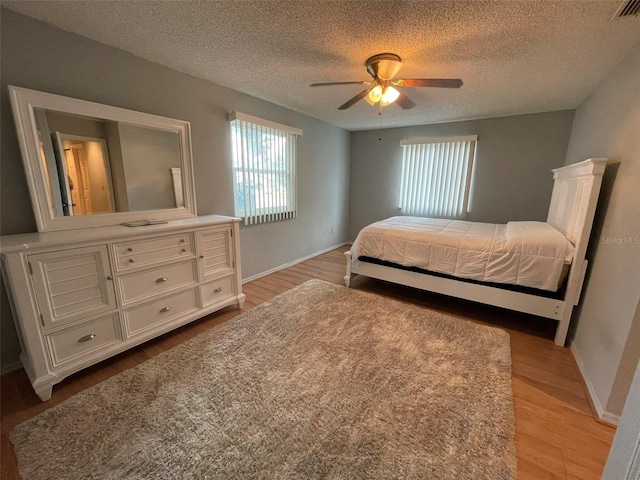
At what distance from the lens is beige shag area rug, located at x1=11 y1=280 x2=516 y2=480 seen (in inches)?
46.6

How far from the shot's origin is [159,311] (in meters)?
2.07

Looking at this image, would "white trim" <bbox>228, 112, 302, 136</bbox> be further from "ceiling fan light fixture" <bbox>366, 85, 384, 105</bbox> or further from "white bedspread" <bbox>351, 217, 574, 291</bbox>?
"white bedspread" <bbox>351, 217, 574, 291</bbox>

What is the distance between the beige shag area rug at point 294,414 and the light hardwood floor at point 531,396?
8cm

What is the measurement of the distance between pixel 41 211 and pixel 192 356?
142 centimetres

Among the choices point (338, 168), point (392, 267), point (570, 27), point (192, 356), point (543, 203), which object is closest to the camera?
point (570, 27)

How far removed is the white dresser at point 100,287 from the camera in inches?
58.2

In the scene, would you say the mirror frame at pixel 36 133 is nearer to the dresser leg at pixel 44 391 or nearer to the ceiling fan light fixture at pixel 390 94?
the dresser leg at pixel 44 391

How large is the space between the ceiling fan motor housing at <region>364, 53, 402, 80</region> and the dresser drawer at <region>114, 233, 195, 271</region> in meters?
2.03

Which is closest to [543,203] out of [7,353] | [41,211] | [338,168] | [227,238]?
[338,168]

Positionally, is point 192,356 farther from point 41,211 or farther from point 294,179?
point 294,179

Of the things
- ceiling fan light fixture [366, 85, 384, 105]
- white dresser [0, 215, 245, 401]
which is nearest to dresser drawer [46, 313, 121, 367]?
white dresser [0, 215, 245, 401]

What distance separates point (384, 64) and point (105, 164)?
90.3 inches

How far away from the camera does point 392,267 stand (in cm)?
292

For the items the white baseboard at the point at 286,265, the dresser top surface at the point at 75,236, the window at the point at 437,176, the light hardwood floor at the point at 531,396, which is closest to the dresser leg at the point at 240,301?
the light hardwood floor at the point at 531,396
